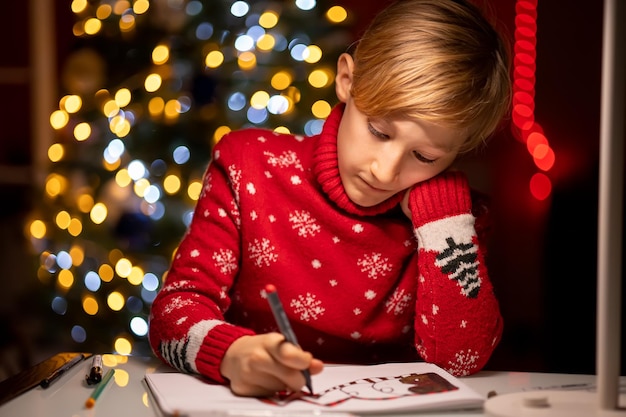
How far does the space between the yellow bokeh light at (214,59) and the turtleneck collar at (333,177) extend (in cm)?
85

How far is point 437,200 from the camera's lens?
1.21 metres

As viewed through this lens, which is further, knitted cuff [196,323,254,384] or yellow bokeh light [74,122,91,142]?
yellow bokeh light [74,122,91,142]

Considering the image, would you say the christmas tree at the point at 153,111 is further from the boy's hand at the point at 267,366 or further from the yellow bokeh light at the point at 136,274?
the boy's hand at the point at 267,366

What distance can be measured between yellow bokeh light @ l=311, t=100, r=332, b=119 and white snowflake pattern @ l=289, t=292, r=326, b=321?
85 centimetres

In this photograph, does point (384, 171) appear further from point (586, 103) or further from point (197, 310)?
point (586, 103)

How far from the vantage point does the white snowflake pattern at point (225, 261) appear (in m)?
1.20

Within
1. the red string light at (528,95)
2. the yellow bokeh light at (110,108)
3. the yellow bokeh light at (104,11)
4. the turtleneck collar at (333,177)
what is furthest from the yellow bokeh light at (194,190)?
the red string light at (528,95)

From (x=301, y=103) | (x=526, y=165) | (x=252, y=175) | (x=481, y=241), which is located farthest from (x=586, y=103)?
(x=252, y=175)

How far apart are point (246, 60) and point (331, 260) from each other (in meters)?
0.93

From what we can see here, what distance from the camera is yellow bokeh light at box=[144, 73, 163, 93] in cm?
207

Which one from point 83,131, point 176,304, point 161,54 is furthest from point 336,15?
point 176,304

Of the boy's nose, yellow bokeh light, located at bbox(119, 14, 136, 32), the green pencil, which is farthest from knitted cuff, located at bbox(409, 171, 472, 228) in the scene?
yellow bokeh light, located at bbox(119, 14, 136, 32)

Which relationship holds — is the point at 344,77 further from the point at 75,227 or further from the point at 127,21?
the point at 75,227

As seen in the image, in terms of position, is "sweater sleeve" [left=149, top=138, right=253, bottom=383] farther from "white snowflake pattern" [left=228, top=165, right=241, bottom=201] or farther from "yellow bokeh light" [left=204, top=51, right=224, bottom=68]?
"yellow bokeh light" [left=204, top=51, right=224, bottom=68]
